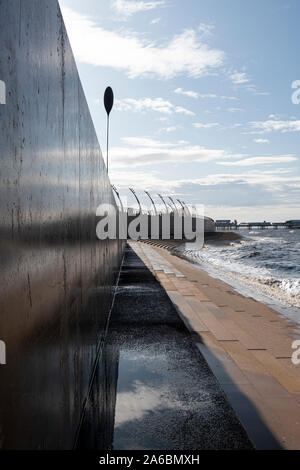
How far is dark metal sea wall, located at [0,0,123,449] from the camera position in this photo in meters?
1.23

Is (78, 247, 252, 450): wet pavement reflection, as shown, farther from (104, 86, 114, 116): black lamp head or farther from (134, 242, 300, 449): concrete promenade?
(104, 86, 114, 116): black lamp head

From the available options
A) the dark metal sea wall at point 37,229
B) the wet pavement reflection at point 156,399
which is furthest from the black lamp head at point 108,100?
the dark metal sea wall at point 37,229

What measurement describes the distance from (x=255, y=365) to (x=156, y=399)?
5.12 feet

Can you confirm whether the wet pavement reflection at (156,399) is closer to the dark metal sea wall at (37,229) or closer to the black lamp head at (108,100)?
the dark metal sea wall at (37,229)

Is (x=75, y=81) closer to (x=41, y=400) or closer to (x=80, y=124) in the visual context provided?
(x=80, y=124)

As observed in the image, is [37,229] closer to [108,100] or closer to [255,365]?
[255,365]

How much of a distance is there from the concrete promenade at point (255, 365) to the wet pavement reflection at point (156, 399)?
0.15m

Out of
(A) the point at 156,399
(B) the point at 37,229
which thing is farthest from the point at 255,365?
(B) the point at 37,229

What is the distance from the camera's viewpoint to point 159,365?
15.3 ft

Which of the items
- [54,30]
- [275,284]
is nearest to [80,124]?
[54,30]

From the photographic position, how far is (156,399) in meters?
3.76

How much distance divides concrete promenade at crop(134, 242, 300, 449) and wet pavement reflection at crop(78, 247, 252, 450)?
0.15m
